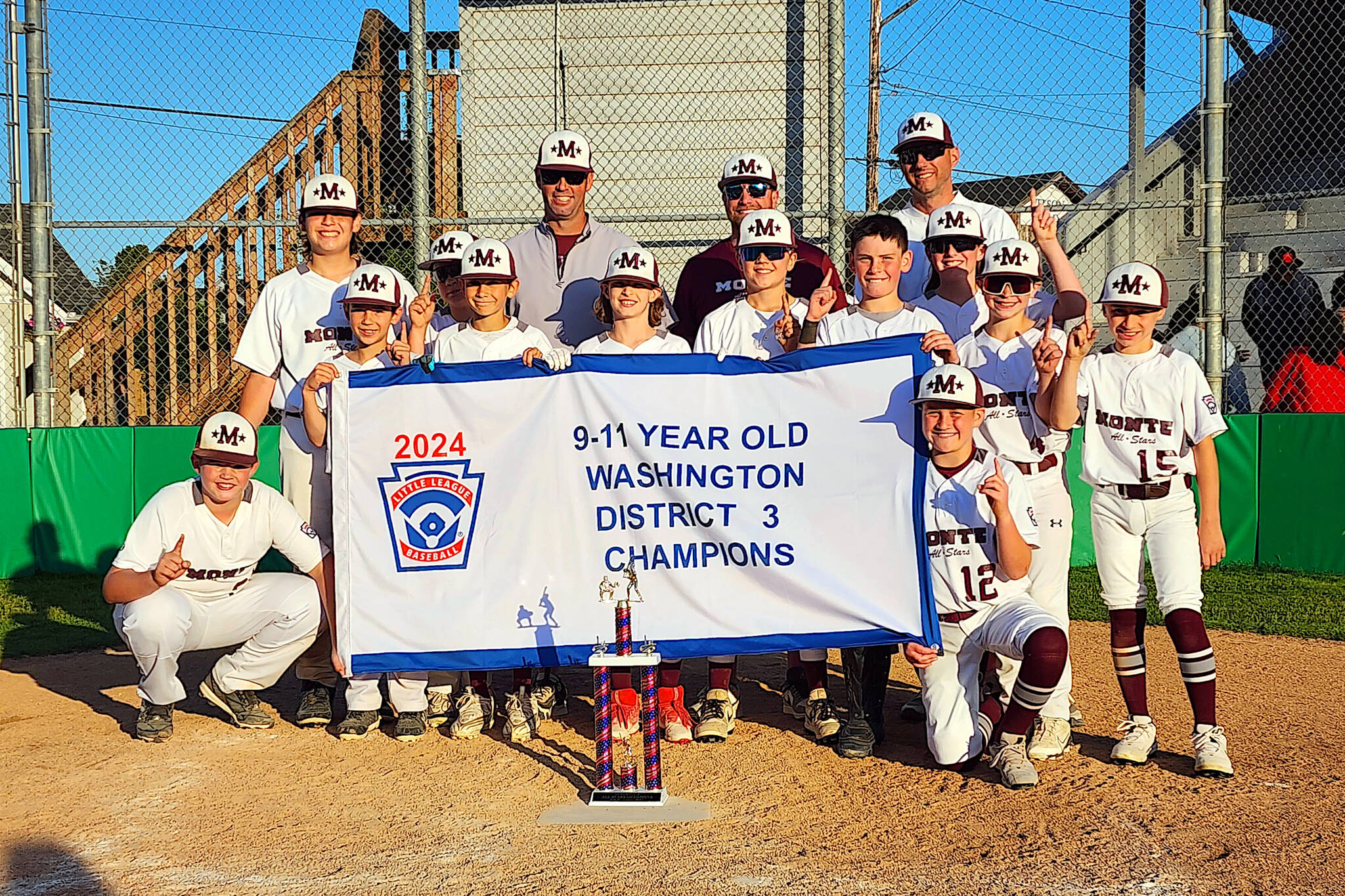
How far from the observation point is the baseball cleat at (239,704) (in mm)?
6070

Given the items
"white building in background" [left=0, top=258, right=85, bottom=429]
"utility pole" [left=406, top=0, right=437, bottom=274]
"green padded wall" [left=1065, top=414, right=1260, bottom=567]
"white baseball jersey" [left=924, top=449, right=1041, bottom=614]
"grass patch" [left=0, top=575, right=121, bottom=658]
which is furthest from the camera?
"white building in background" [left=0, top=258, right=85, bottom=429]

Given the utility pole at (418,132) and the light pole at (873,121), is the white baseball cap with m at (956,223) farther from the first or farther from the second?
the light pole at (873,121)

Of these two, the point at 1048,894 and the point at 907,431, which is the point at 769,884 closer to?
the point at 1048,894

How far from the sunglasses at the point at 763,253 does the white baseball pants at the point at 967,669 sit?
182cm

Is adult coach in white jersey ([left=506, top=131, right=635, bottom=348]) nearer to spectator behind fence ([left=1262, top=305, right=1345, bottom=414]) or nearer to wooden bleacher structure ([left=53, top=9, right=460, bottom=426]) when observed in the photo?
wooden bleacher structure ([left=53, top=9, right=460, bottom=426])

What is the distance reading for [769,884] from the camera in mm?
3924

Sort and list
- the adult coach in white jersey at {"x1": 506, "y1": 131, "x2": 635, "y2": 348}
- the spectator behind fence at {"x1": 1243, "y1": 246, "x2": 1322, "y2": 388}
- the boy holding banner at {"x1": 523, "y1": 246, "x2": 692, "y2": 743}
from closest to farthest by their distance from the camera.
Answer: the boy holding banner at {"x1": 523, "y1": 246, "x2": 692, "y2": 743}, the adult coach in white jersey at {"x1": 506, "y1": 131, "x2": 635, "y2": 348}, the spectator behind fence at {"x1": 1243, "y1": 246, "x2": 1322, "y2": 388}

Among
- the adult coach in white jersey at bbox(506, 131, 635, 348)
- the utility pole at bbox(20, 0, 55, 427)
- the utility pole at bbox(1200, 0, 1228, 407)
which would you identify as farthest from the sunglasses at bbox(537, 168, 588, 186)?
the utility pole at bbox(1200, 0, 1228, 407)

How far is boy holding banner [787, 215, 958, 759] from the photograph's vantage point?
5.57 m

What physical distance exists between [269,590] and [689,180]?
7.12 m

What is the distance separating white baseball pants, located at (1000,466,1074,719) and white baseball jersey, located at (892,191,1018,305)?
4.15 ft

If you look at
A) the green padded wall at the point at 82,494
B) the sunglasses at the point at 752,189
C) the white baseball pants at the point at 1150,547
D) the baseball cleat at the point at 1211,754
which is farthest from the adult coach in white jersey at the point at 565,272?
the green padded wall at the point at 82,494

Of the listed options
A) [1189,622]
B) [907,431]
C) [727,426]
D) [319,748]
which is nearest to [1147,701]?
[1189,622]

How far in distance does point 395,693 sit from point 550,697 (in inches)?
30.0
